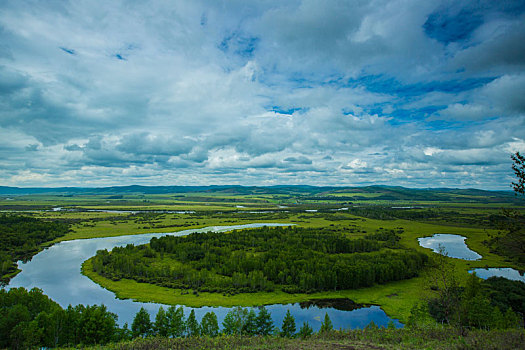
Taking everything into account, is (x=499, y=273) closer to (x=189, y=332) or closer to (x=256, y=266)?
(x=256, y=266)

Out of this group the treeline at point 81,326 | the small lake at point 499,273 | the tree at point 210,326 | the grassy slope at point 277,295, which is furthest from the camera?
the small lake at point 499,273

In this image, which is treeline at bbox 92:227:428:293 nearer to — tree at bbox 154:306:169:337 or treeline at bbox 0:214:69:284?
treeline at bbox 0:214:69:284

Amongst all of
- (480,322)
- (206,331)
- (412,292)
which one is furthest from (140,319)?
(412,292)

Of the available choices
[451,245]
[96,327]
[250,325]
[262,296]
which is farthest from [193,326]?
[451,245]

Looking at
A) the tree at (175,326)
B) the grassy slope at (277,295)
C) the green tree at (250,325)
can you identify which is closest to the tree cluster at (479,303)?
the grassy slope at (277,295)

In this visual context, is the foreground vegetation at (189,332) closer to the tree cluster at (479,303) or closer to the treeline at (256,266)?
the tree cluster at (479,303)

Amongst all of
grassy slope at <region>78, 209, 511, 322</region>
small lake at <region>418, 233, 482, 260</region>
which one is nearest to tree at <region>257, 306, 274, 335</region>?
grassy slope at <region>78, 209, 511, 322</region>
